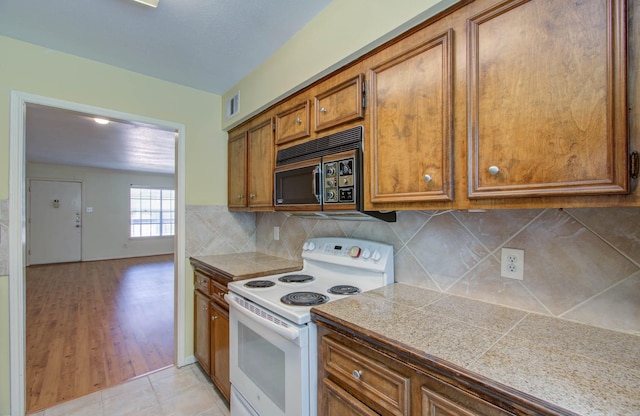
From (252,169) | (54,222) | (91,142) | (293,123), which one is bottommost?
(54,222)

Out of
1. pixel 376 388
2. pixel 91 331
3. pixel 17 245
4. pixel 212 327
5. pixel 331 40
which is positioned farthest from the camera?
pixel 91 331

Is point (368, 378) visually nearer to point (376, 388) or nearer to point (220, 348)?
point (376, 388)

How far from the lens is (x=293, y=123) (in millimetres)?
1832

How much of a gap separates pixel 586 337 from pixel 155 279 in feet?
20.2

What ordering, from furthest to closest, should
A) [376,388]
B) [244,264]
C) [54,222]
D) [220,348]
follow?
[54,222] → [244,264] → [220,348] → [376,388]

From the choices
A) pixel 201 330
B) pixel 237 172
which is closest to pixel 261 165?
pixel 237 172

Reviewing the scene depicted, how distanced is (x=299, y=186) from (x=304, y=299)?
671 mm

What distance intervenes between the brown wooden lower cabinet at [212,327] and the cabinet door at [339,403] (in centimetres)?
→ 97

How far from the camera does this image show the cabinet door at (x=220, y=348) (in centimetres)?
190

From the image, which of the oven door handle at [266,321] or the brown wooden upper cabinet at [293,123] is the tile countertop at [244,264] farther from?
the brown wooden upper cabinet at [293,123]

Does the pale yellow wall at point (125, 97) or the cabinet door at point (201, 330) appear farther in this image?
the cabinet door at point (201, 330)

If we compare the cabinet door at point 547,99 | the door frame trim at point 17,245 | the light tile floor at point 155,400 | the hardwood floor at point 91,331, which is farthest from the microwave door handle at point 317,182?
the hardwood floor at point 91,331

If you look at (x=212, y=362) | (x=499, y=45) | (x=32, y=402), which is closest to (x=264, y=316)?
(x=212, y=362)

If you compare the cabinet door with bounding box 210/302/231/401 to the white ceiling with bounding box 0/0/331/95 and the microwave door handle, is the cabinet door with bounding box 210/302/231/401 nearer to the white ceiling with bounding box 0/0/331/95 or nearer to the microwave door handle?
the microwave door handle
